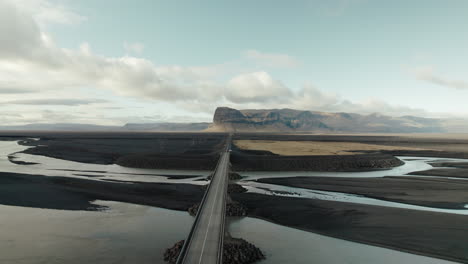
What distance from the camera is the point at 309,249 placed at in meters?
28.1

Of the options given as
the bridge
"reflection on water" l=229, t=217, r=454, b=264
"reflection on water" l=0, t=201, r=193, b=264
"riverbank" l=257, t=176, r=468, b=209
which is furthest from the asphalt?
"riverbank" l=257, t=176, r=468, b=209

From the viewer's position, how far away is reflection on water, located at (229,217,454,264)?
25828mm

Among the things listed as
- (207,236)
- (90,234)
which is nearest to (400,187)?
(207,236)

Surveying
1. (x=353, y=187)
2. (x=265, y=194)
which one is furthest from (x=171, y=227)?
(x=353, y=187)

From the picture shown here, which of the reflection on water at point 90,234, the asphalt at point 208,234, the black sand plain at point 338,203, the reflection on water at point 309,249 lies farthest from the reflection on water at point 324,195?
the reflection on water at point 90,234

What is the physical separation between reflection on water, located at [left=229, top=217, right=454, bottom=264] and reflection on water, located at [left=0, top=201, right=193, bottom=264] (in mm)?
8151

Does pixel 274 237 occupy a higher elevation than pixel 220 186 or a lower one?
lower

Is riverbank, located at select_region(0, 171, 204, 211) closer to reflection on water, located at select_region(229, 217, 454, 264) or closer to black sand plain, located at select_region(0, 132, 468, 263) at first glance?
black sand plain, located at select_region(0, 132, 468, 263)

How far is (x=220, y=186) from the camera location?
4472cm

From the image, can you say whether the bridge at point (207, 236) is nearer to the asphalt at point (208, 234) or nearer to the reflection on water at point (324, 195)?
the asphalt at point (208, 234)

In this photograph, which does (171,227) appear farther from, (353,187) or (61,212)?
(353,187)

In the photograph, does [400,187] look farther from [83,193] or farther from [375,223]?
[83,193]

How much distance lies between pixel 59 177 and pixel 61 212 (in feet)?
89.5

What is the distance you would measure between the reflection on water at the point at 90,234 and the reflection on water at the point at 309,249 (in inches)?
321
